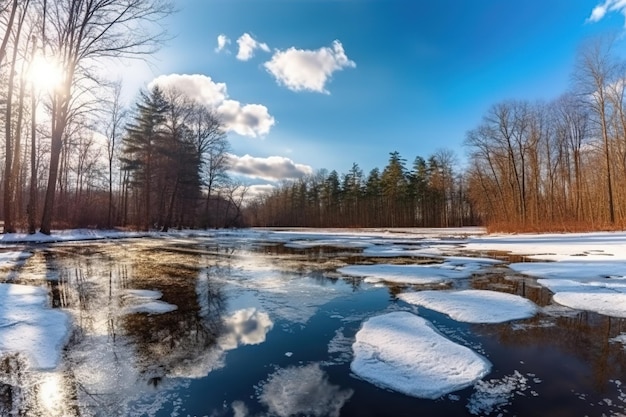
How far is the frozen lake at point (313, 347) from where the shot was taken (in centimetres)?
289

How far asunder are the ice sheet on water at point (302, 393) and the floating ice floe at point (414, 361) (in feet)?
1.39

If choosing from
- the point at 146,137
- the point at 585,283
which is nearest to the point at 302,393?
the point at 585,283

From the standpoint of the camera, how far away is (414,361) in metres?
3.71

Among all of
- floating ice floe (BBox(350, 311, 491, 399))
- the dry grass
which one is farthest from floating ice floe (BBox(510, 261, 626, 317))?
the dry grass

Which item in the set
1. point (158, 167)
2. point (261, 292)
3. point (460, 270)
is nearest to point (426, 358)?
point (261, 292)

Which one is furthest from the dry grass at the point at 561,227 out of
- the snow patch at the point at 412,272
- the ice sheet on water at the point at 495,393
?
the ice sheet on water at the point at 495,393

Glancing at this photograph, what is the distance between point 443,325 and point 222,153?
40.1 m

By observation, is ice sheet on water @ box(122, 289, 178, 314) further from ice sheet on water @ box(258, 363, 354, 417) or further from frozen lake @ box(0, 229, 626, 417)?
ice sheet on water @ box(258, 363, 354, 417)

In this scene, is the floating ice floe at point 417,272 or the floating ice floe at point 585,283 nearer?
the floating ice floe at point 585,283

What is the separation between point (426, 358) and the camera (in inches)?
149

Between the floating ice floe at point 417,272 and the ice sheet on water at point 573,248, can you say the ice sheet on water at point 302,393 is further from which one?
the ice sheet on water at point 573,248

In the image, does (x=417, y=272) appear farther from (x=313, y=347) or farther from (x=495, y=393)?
(x=495, y=393)

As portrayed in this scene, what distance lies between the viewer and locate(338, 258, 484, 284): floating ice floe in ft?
28.0

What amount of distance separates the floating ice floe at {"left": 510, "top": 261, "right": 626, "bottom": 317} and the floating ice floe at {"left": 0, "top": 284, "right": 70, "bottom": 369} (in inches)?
297
